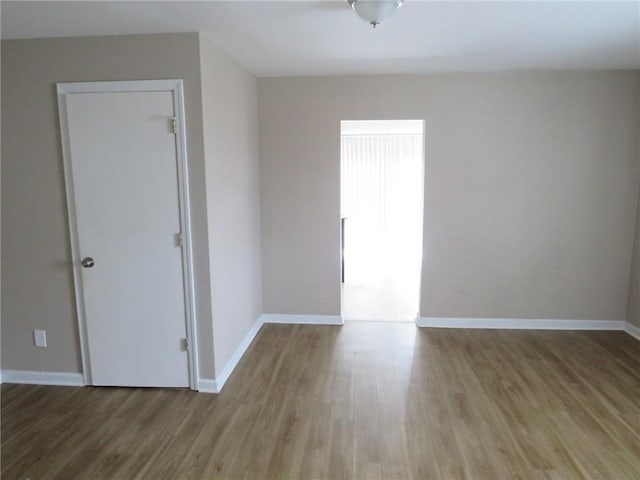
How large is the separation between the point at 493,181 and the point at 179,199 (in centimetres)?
283

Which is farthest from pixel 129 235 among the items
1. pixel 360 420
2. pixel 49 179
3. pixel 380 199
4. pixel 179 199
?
pixel 380 199

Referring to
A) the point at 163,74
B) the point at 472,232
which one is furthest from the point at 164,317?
the point at 472,232

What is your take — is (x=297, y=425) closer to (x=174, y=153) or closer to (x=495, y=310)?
(x=174, y=153)

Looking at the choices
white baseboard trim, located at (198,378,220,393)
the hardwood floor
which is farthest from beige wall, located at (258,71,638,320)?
white baseboard trim, located at (198,378,220,393)

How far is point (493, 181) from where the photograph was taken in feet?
12.2

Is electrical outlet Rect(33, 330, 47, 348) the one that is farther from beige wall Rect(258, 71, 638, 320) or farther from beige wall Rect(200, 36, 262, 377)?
beige wall Rect(258, 71, 638, 320)

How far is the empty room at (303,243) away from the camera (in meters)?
2.22

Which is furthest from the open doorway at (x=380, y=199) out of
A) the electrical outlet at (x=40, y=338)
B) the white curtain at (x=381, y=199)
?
the electrical outlet at (x=40, y=338)

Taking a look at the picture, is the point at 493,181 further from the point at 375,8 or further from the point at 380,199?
the point at 380,199

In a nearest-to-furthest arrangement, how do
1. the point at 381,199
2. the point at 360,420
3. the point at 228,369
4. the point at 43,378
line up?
1. the point at 360,420
2. the point at 43,378
3. the point at 228,369
4. the point at 381,199

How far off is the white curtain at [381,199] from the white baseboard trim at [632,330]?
9.64 ft

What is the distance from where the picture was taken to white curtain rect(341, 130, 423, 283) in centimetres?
645

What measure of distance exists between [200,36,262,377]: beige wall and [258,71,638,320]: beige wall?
329mm

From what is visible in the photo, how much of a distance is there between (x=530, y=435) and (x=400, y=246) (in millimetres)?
4447
